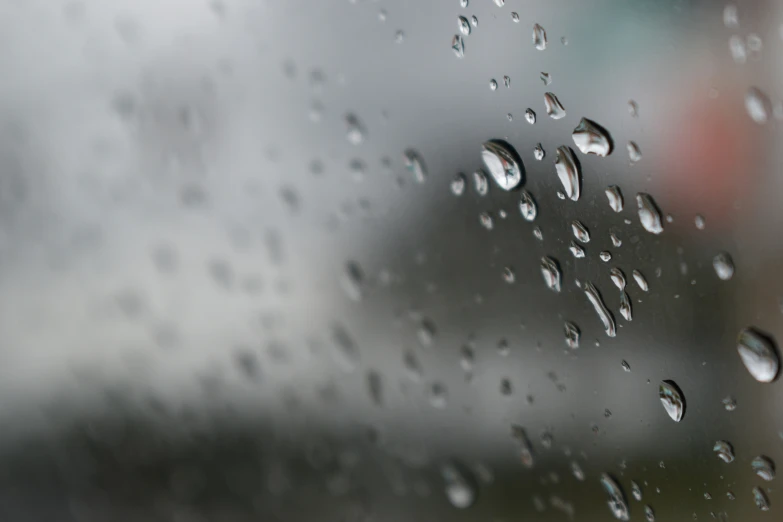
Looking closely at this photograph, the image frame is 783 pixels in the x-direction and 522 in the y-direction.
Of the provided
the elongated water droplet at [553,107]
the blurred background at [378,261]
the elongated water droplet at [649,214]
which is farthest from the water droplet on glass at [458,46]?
the elongated water droplet at [649,214]

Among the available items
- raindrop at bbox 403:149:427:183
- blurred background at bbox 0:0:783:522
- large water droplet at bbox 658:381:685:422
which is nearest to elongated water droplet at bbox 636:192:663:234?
blurred background at bbox 0:0:783:522

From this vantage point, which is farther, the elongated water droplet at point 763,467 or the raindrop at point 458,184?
the raindrop at point 458,184

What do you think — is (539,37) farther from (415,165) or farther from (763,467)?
(763,467)

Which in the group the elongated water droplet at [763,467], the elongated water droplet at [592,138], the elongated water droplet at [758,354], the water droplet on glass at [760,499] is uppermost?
the elongated water droplet at [592,138]

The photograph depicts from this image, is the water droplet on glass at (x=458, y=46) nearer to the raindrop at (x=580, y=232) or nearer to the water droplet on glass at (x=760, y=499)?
the raindrop at (x=580, y=232)

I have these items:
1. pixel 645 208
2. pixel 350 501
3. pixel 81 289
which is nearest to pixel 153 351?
pixel 81 289

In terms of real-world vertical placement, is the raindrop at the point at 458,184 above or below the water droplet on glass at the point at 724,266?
below

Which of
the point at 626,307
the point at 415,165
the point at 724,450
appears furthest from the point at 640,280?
the point at 415,165

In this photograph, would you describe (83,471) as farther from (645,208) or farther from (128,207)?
(645,208)
